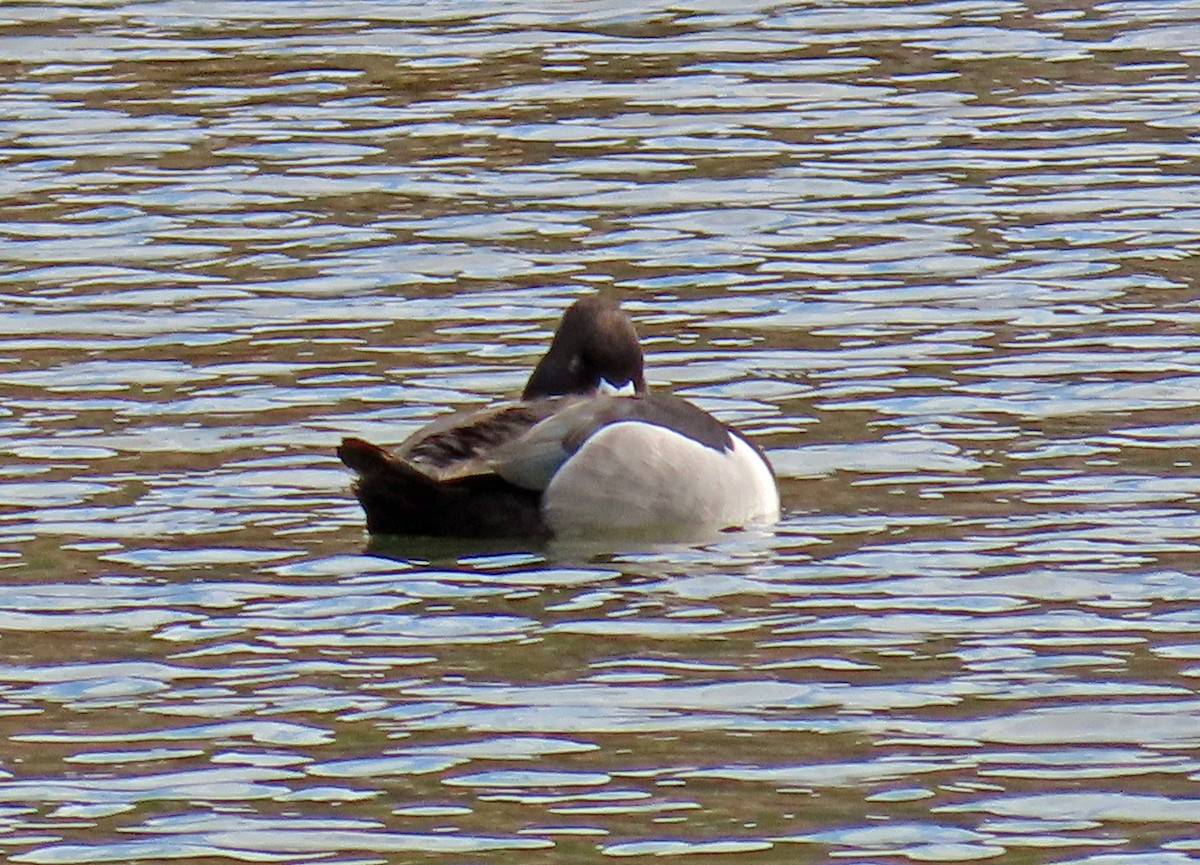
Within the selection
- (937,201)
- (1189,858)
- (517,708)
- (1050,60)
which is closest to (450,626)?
(517,708)

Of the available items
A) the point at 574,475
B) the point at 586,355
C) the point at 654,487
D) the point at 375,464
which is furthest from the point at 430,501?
the point at 586,355

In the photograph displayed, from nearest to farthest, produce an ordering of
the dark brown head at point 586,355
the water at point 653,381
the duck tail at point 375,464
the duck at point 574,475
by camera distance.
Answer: the water at point 653,381 → the duck tail at point 375,464 → the duck at point 574,475 → the dark brown head at point 586,355

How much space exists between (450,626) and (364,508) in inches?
55.3

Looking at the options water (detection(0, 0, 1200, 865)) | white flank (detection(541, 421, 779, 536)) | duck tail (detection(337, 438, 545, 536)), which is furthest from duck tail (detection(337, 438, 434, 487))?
white flank (detection(541, 421, 779, 536))

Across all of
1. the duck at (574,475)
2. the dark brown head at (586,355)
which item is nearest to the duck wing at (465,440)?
the duck at (574,475)

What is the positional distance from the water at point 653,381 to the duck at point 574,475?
19 cm

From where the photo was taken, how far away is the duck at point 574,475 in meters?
10.8

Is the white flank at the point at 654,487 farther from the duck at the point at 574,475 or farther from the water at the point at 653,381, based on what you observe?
the water at the point at 653,381

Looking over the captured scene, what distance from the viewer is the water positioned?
26.2 ft

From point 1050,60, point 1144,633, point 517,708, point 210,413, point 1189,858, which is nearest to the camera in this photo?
point 1189,858

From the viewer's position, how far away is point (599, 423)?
1114 cm

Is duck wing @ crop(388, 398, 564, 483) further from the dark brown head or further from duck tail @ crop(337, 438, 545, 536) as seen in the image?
the dark brown head

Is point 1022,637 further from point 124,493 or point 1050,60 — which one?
point 1050,60

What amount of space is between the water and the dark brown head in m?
0.65
